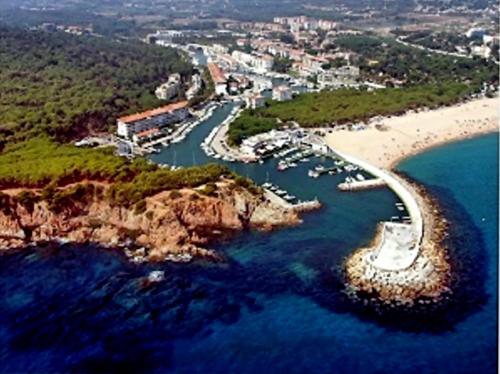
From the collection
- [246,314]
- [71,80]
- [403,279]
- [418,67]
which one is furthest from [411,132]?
[71,80]

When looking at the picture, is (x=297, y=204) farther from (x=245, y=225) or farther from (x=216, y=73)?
(x=216, y=73)

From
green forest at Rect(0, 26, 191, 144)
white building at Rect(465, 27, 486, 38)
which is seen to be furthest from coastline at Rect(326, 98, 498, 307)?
white building at Rect(465, 27, 486, 38)

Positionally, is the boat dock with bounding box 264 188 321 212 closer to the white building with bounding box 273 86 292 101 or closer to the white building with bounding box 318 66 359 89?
the white building with bounding box 273 86 292 101

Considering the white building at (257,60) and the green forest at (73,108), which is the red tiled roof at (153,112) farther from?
the white building at (257,60)

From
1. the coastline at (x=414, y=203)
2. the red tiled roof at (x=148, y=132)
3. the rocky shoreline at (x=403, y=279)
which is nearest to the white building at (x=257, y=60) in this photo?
the coastline at (x=414, y=203)

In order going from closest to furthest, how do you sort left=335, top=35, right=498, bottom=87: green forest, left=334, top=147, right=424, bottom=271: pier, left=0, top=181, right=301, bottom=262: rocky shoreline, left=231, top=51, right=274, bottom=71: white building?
left=334, top=147, right=424, bottom=271: pier
left=0, top=181, right=301, bottom=262: rocky shoreline
left=335, top=35, right=498, bottom=87: green forest
left=231, top=51, right=274, bottom=71: white building

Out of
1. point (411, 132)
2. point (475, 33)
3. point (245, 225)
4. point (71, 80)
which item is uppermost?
point (475, 33)
